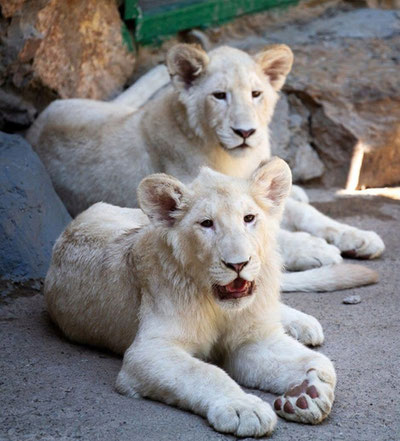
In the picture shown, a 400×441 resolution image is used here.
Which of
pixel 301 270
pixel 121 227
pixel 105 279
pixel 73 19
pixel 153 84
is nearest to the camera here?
pixel 105 279

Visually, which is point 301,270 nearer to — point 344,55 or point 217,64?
point 217,64

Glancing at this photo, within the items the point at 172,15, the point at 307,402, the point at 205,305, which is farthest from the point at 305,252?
the point at 172,15

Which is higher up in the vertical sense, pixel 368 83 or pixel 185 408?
pixel 368 83

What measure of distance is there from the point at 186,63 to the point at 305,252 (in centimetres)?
162

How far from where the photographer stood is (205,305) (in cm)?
410

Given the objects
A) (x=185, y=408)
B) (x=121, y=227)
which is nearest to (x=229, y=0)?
(x=121, y=227)

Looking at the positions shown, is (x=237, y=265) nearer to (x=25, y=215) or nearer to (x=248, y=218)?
(x=248, y=218)

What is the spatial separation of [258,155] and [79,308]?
241 centimetres

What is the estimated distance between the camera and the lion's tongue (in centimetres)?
385

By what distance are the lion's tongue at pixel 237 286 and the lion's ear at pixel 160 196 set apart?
1.56 feet

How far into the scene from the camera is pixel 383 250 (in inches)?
259

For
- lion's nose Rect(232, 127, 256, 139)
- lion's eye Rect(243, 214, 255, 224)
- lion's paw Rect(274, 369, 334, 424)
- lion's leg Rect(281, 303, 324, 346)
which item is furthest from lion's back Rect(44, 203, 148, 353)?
lion's nose Rect(232, 127, 256, 139)

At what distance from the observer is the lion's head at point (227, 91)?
242 inches

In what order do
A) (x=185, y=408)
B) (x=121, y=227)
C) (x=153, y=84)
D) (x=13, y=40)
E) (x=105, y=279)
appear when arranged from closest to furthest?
(x=185, y=408), (x=105, y=279), (x=121, y=227), (x=13, y=40), (x=153, y=84)
